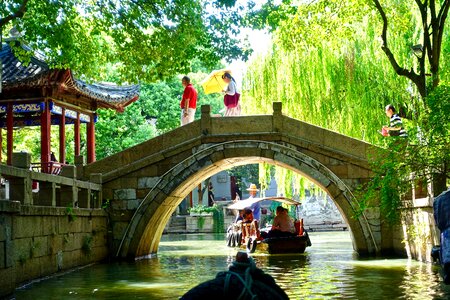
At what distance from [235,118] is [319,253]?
385 cm

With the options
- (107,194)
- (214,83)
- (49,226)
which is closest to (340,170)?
(214,83)

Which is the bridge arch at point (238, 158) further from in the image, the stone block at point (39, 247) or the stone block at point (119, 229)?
the stone block at point (39, 247)

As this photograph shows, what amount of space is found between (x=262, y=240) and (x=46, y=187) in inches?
280

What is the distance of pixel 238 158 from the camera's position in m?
15.9

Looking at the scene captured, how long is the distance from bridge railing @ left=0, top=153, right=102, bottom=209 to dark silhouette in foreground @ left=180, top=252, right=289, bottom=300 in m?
6.16

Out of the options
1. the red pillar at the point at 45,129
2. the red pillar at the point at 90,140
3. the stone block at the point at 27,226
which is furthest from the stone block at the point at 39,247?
the red pillar at the point at 90,140

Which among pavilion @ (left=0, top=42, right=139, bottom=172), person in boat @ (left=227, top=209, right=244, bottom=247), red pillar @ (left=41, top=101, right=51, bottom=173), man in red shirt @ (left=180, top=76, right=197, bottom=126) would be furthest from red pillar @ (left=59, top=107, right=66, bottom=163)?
person in boat @ (left=227, top=209, right=244, bottom=247)

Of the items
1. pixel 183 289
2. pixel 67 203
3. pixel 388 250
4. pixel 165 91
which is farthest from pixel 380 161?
pixel 165 91

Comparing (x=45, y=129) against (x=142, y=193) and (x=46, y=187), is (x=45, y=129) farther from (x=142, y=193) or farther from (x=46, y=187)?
(x=46, y=187)

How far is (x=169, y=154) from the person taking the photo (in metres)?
15.6

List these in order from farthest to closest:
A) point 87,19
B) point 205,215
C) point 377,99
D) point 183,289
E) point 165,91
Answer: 1. point 205,215
2. point 165,91
3. point 377,99
4. point 87,19
5. point 183,289

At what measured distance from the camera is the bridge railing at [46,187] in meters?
10.6

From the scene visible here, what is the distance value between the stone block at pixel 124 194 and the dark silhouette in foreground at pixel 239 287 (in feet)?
38.9

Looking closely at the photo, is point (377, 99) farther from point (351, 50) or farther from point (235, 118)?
point (235, 118)
